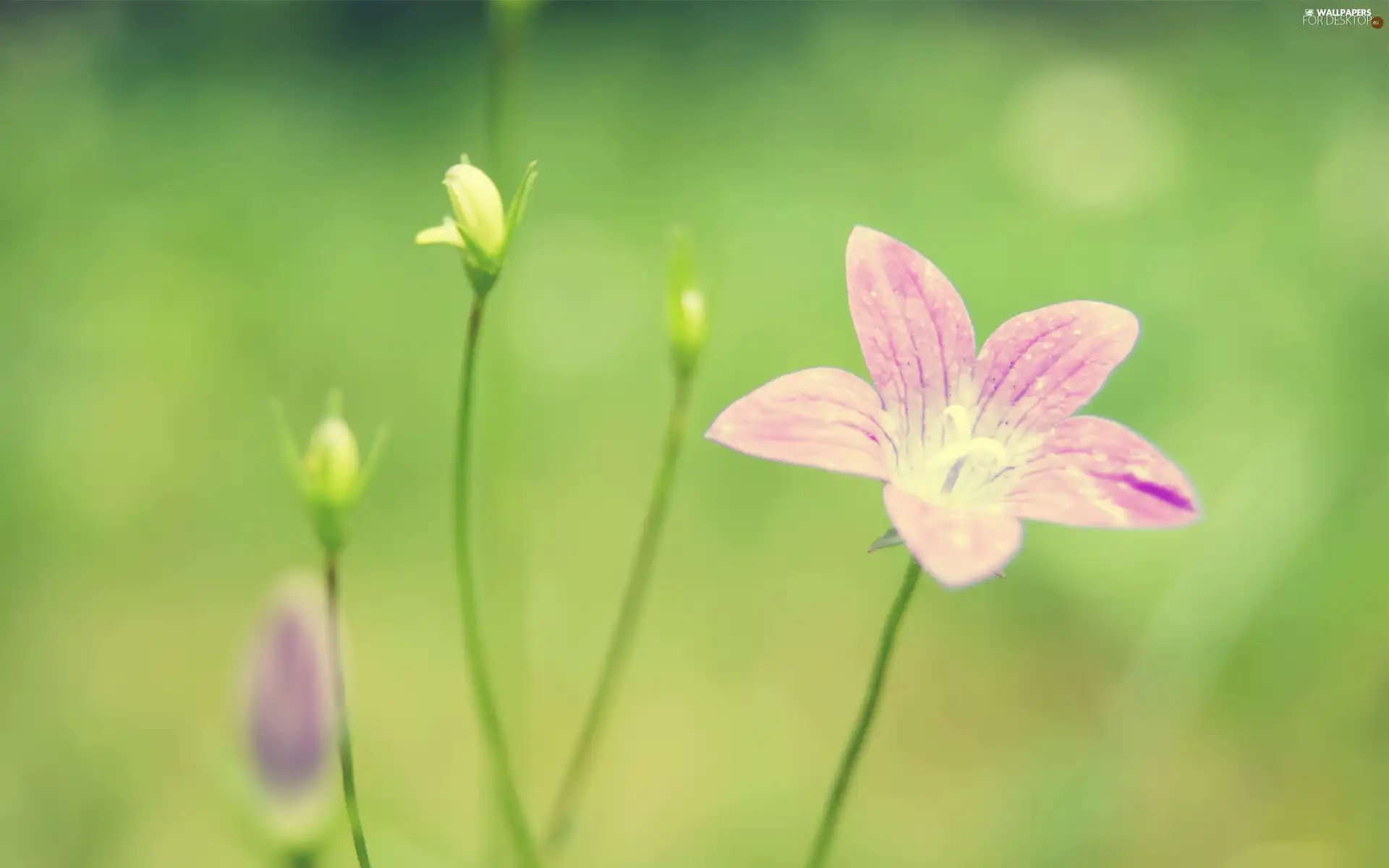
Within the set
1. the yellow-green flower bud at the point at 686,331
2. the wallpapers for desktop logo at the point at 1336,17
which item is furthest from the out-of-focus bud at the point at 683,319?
the wallpapers for desktop logo at the point at 1336,17

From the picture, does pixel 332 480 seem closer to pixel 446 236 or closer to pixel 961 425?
pixel 446 236

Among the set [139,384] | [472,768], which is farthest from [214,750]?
[139,384]

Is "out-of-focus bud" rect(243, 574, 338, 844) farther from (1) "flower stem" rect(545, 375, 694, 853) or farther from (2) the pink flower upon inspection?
(2) the pink flower

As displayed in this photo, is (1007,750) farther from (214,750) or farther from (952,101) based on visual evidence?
(952,101)

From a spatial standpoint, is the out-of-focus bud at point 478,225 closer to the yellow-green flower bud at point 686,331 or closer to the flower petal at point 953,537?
the yellow-green flower bud at point 686,331

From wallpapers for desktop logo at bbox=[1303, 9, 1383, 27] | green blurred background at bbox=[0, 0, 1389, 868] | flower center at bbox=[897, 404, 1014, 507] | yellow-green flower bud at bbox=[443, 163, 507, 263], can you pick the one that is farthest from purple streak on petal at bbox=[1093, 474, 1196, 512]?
wallpapers for desktop logo at bbox=[1303, 9, 1383, 27]

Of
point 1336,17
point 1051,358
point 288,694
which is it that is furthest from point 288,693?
point 1336,17

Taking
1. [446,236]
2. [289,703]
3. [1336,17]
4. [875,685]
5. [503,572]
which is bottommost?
[503,572]
